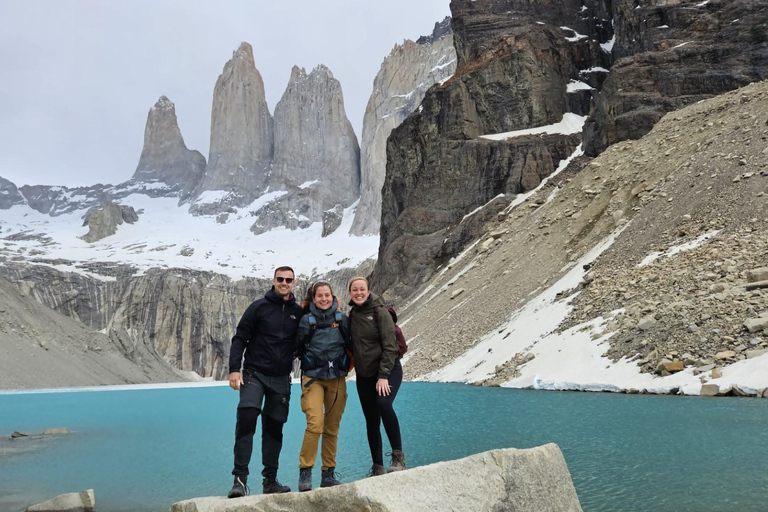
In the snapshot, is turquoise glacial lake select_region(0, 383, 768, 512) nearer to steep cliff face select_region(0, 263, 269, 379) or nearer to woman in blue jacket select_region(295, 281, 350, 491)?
woman in blue jacket select_region(295, 281, 350, 491)

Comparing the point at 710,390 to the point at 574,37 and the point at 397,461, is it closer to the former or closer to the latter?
the point at 397,461

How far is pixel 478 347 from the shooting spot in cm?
3181

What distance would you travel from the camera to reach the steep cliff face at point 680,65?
4947 cm

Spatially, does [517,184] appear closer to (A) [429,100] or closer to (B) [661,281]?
(A) [429,100]

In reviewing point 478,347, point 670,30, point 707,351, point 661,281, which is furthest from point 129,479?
point 670,30

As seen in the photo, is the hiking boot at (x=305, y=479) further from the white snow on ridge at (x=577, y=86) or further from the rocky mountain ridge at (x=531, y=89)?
the white snow on ridge at (x=577, y=86)

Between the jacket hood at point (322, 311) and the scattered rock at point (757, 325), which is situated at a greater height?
the jacket hood at point (322, 311)

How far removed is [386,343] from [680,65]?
176ft

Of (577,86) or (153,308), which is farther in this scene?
(153,308)

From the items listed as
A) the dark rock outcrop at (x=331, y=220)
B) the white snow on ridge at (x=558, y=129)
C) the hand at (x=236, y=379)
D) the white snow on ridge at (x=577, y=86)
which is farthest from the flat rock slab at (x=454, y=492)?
the dark rock outcrop at (x=331, y=220)

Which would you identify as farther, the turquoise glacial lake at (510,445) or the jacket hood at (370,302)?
the turquoise glacial lake at (510,445)

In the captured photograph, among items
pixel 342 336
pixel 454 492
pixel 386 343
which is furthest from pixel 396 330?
pixel 454 492

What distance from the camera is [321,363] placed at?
21.2ft

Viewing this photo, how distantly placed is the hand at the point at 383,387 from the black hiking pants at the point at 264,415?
0.95 metres
